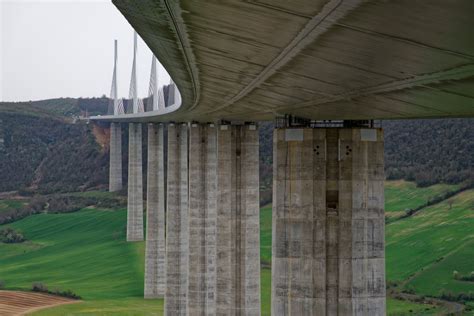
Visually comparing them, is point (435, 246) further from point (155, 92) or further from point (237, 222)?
point (237, 222)

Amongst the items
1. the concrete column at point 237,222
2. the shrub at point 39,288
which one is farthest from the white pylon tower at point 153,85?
the concrete column at point 237,222

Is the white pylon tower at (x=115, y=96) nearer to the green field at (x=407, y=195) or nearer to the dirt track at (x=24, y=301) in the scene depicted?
the green field at (x=407, y=195)

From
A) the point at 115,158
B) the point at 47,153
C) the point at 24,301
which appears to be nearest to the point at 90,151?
the point at 47,153

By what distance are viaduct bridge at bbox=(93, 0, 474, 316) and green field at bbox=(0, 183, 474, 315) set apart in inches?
563

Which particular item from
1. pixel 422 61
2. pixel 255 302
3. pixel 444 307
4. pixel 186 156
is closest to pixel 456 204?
pixel 444 307

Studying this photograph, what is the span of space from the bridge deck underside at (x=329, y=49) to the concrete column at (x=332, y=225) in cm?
293

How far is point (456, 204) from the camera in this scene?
3322 inches

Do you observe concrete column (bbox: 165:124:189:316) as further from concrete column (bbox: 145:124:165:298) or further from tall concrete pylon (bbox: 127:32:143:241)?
tall concrete pylon (bbox: 127:32:143:241)

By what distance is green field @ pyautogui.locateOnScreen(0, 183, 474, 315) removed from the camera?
65.0 metres

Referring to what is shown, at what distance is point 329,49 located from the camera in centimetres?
1203

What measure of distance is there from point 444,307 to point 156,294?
2167cm

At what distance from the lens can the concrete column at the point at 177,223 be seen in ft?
180

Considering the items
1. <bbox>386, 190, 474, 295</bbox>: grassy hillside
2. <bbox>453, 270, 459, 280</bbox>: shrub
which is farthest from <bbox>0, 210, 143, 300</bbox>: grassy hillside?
<bbox>453, 270, 459, 280</bbox>: shrub

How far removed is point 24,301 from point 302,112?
1984 inches
